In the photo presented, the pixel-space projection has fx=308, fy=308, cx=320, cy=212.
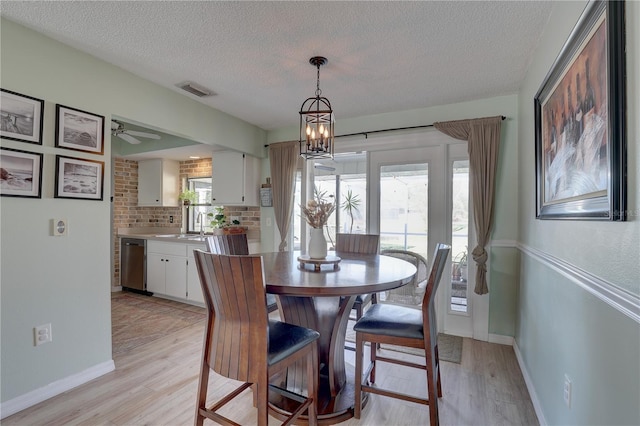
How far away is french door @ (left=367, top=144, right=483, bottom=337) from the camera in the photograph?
3207 mm

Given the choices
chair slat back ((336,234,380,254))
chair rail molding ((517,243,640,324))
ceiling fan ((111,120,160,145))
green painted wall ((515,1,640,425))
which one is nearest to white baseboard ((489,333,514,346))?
green painted wall ((515,1,640,425))

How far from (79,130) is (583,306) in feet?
10.1

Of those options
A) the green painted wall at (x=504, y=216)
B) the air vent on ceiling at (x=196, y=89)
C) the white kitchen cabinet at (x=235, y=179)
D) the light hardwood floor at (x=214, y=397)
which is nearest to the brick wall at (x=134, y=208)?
the white kitchen cabinet at (x=235, y=179)

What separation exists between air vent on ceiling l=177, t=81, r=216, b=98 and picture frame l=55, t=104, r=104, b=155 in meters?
0.75

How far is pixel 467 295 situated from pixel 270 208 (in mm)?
2603

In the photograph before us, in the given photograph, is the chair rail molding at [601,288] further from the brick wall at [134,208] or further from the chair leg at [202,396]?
the brick wall at [134,208]

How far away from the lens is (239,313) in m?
1.40

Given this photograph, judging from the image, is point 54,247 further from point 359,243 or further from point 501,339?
point 501,339

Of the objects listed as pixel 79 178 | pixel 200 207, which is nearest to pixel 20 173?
pixel 79 178

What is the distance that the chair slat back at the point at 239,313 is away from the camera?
53.1 inches

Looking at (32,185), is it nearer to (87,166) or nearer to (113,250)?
(87,166)

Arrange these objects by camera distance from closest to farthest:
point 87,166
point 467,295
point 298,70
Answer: point 87,166, point 298,70, point 467,295

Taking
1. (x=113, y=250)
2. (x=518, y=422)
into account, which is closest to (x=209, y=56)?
(x=518, y=422)

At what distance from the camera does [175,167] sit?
509cm
